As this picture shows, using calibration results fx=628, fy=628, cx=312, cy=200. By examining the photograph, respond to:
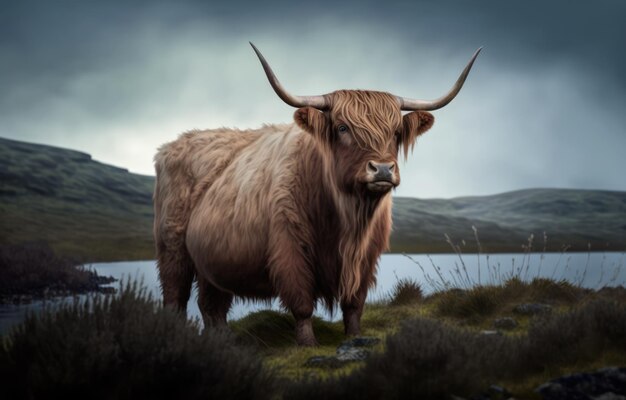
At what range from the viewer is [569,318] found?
4.52 m

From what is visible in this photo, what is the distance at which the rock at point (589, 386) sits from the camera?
11.6 ft

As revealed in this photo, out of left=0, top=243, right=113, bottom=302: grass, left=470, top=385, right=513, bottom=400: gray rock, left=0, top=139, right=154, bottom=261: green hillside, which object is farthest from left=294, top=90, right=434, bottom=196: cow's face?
left=0, top=139, right=154, bottom=261: green hillside

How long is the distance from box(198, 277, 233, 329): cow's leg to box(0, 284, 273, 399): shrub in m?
4.36

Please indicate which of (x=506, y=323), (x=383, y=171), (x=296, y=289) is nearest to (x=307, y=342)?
(x=296, y=289)

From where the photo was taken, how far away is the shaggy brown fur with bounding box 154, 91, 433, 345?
18.8 ft

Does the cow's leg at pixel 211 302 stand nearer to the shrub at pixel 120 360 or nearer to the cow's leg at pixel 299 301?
the cow's leg at pixel 299 301

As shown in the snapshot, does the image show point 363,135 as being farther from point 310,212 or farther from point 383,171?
point 310,212

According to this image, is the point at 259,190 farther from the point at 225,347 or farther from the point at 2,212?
the point at 2,212

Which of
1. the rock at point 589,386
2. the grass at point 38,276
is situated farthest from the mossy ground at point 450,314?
the grass at point 38,276

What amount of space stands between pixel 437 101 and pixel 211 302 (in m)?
3.93

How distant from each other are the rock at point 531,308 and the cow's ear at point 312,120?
9.20ft

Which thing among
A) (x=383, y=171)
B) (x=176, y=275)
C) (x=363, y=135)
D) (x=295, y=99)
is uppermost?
(x=295, y=99)

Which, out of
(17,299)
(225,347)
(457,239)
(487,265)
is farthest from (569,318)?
(457,239)

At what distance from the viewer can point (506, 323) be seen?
Answer: 20.0 ft
